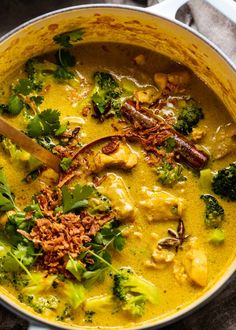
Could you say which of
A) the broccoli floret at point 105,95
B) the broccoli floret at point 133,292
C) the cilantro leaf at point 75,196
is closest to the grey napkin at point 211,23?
the broccoli floret at point 105,95

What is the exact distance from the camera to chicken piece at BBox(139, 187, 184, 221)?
375 cm

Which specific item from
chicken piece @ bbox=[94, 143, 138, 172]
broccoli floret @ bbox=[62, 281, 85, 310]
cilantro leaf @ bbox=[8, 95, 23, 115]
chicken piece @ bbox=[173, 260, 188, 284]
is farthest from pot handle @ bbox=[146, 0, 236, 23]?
broccoli floret @ bbox=[62, 281, 85, 310]

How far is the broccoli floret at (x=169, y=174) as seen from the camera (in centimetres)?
380

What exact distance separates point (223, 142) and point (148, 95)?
51 cm

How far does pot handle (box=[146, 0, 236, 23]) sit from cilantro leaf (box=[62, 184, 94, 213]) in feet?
3.37

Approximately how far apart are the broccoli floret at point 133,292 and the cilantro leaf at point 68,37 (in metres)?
1.39

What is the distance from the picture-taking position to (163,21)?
3.71 metres

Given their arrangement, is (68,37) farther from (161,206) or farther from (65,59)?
(161,206)

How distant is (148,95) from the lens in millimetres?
3945

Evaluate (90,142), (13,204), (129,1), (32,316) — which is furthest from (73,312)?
(129,1)

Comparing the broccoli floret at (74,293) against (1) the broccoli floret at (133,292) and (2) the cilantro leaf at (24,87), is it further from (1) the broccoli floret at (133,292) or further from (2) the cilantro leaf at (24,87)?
(2) the cilantro leaf at (24,87)

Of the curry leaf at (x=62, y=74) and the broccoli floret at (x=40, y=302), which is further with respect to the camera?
the curry leaf at (x=62, y=74)

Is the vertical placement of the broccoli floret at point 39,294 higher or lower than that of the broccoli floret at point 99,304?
lower

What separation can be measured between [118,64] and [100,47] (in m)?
0.18
